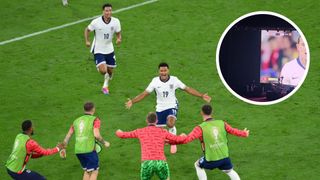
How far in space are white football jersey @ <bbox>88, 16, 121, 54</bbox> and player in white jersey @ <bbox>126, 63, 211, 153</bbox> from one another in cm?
401

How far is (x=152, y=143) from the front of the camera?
55.2 feet

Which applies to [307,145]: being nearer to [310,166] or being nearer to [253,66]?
[310,166]

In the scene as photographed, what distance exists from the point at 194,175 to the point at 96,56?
5.97 m

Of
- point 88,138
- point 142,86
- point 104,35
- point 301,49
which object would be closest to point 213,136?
point 88,138

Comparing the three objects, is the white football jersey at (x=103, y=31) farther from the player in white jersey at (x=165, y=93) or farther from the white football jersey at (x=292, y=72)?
the white football jersey at (x=292, y=72)

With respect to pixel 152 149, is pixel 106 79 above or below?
above

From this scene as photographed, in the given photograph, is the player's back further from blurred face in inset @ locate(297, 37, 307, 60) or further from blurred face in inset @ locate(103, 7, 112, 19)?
blurred face in inset @ locate(103, 7, 112, 19)

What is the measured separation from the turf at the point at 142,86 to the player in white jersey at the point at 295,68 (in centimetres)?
155

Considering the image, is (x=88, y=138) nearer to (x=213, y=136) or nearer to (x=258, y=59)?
(x=213, y=136)

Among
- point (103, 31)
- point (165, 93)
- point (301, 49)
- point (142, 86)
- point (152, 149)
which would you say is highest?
point (103, 31)

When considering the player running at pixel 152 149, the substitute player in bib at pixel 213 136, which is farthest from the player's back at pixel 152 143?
the substitute player in bib at pixel 213 136

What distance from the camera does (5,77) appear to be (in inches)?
1005

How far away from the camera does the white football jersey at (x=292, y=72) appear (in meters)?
19.2

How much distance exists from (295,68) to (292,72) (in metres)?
0.28
